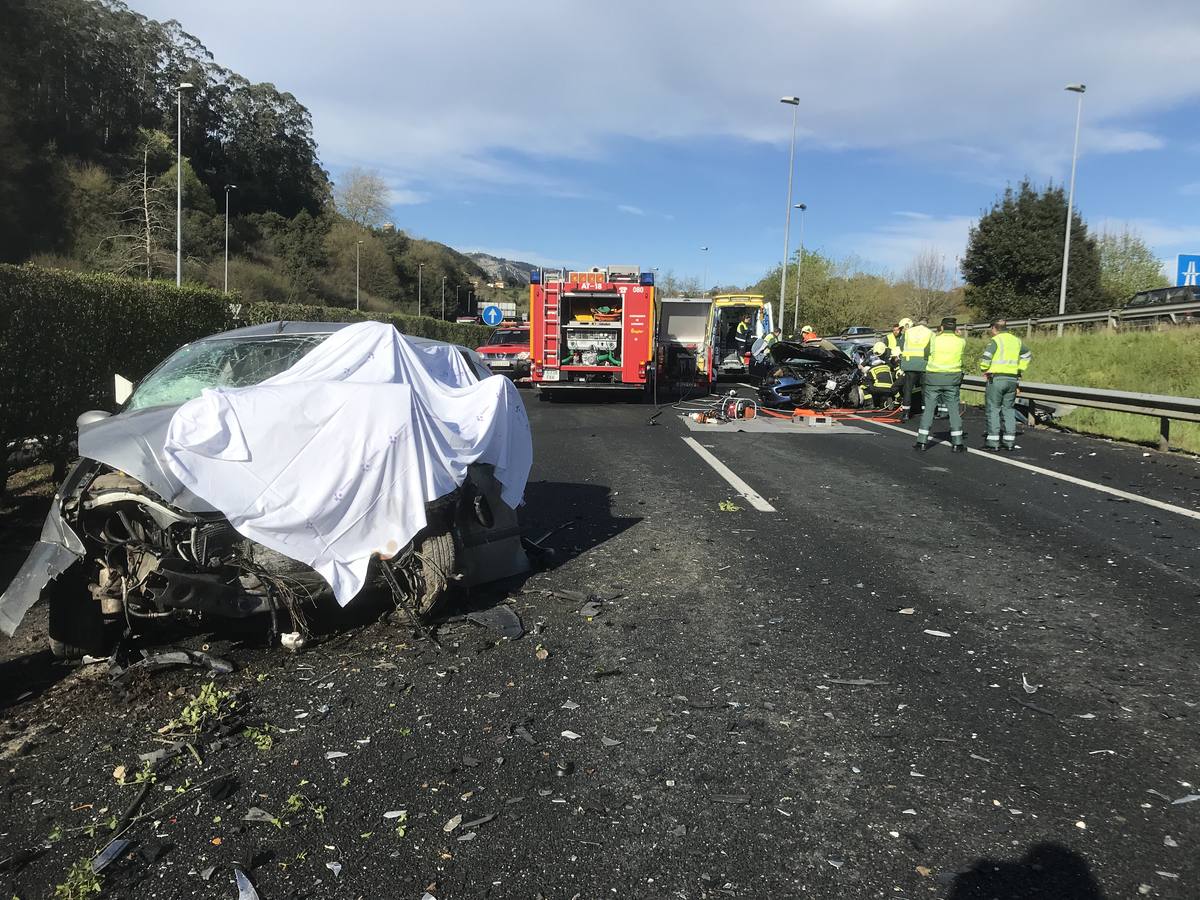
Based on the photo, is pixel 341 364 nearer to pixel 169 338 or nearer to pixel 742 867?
pixel 742 867

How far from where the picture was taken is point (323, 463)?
3.90 metres

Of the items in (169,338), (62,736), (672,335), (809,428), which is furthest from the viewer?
(672,335)

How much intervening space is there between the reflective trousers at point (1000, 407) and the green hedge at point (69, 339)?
10879 millimetres

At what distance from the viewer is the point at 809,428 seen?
46.2ft

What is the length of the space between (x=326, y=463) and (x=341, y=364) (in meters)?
1.01

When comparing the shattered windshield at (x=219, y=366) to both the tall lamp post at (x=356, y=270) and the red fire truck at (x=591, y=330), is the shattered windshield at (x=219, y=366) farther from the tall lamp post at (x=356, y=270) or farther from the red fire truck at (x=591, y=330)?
the tall lamp post at (x=356, y=270)

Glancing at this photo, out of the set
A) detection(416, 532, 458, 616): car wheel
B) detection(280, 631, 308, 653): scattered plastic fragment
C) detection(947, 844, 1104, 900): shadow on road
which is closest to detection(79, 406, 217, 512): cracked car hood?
detection(280, 631, 308, 653): scattered plastic fragment

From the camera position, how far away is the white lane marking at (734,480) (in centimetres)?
771

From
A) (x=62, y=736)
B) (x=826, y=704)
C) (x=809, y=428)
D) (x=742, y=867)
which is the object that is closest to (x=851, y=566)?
(x=826, y=704)

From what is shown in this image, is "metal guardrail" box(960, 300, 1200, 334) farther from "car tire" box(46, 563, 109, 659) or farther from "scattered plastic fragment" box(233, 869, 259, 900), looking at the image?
"scattered plastic fragment" box(233, 869, 259, 900)

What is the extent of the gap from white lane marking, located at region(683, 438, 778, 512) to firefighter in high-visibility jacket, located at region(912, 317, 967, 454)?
10.2ft

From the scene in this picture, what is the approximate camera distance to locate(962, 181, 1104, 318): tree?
37.0 meters

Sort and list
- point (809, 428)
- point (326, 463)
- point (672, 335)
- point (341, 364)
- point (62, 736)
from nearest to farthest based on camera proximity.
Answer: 1. point (62, 736)
2. point (326, 463)
3. point (341, 364)
4. point (809, 428)
5. point (672, 335)

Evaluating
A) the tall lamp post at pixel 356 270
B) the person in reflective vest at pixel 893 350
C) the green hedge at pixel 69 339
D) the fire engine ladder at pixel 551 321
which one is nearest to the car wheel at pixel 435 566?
the green hedge at pixel 69 339
